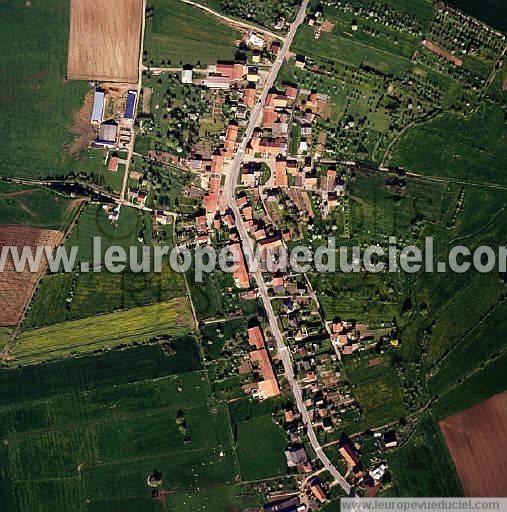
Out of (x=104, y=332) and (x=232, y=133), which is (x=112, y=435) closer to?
(x=104, y=332)

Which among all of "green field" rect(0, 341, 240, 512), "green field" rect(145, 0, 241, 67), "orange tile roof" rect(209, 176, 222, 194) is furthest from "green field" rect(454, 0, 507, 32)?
"green field" rect(0, 341, 240, 512)

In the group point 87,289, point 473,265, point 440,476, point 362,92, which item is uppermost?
point 362,92

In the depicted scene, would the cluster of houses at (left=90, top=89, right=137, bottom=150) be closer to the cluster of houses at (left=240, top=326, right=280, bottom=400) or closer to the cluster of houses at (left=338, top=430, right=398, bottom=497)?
the cluster of houses at (left=240, top=326, right=280, bottom=400)

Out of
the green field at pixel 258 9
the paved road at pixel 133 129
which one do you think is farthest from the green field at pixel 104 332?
the green field at pixel 258 9

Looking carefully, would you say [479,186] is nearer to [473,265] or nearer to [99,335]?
[473,265]

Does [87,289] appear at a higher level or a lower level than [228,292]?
higher

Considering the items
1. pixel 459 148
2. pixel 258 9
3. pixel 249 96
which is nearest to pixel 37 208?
pixel 249 96

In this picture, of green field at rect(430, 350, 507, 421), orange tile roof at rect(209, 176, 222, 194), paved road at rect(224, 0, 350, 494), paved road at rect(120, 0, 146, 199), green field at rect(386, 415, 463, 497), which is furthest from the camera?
paved road at rect(120, 0, 146, 199)

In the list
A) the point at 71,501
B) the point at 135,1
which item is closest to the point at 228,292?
the point at 71,501
